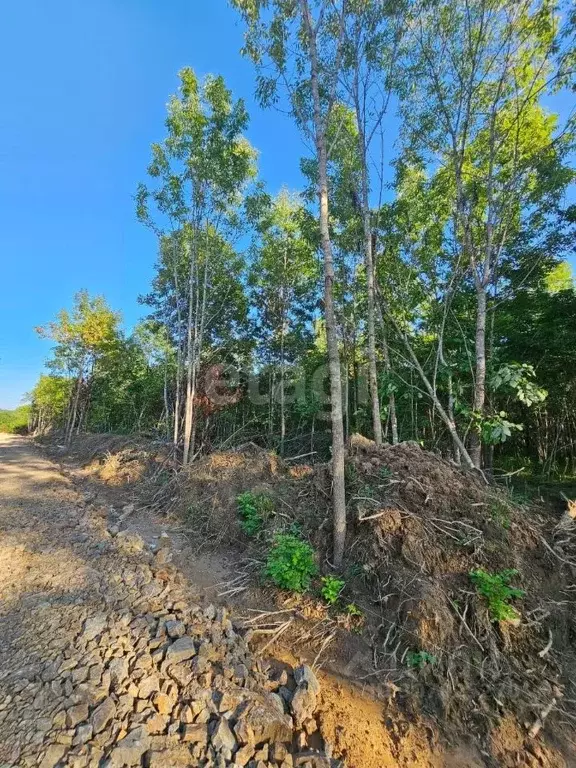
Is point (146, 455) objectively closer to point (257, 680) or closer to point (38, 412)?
point (257, 680)

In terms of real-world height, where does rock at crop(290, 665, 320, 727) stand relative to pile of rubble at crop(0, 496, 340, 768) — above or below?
below

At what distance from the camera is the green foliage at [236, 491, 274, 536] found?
13.7ft

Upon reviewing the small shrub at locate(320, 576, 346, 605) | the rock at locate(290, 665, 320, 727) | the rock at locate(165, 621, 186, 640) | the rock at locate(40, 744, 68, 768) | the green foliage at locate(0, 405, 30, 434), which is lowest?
the rock at locate(290, 665, 320, 727)

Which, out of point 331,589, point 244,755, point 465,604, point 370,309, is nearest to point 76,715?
point 244,755

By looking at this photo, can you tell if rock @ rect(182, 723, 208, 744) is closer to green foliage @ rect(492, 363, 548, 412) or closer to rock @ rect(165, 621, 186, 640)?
rock @ rect(165, 621, 186, 640)

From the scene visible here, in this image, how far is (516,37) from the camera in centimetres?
501

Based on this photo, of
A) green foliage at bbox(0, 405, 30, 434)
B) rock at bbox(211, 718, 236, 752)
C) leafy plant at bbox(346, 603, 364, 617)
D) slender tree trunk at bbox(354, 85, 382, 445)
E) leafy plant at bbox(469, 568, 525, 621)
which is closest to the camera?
rock at bbox(211, 718, 236, 752)

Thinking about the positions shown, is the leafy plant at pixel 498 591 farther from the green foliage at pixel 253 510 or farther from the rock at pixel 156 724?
the rock at pixel 156 724

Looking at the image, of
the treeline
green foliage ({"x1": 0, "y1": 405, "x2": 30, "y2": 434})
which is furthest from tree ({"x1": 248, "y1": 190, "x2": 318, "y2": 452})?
green foliage ({"x1": 0, "y1": 405, "x2": 30, "y2": 434})

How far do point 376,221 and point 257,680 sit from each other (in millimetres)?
7614

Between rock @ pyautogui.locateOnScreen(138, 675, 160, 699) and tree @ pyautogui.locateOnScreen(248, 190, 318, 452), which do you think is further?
tree @ pyautogui.locateOnScreen(248, 190, 318, 452)

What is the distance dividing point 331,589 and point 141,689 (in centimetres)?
165

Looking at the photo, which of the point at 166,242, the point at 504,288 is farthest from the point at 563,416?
the point at 166,242

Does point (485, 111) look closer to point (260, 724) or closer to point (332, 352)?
point (332, 352)
